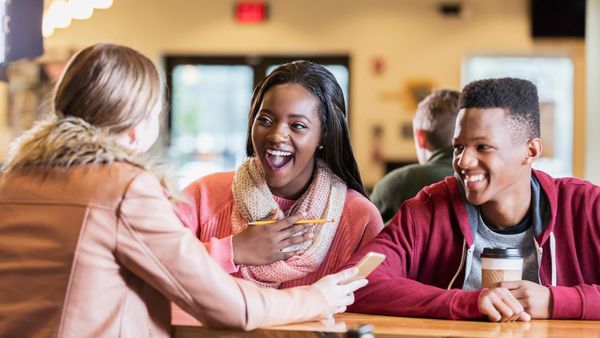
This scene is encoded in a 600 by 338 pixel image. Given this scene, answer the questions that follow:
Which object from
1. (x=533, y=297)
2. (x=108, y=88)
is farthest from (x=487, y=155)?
(x=108, y=88)

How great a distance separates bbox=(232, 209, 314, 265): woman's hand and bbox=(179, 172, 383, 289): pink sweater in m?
0.03

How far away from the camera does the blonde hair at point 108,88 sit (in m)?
1.77

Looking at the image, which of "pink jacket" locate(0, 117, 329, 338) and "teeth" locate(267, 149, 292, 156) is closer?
"pink jacket" locate(0, 117, 329, 338)

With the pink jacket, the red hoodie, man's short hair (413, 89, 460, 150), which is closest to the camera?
the pink jacket

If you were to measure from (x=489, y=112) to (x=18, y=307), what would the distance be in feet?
4.00

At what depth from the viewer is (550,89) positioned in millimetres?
9039

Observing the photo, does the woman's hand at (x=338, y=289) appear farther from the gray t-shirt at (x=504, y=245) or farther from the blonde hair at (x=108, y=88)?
the blonde hair at (x=108, y=88)

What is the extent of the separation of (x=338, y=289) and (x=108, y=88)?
0.66m

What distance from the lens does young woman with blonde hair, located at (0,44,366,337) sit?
1707 mm

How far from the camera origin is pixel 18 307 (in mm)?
1734

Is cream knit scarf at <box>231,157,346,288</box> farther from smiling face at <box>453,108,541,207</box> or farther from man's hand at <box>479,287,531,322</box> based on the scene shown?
man's hand at <box>479,287,531,322</box>

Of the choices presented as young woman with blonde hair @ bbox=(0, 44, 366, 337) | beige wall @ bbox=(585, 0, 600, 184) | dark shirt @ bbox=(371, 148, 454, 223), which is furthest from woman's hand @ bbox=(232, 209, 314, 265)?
beige wall @ bbox=(585, 0, 600, 184)

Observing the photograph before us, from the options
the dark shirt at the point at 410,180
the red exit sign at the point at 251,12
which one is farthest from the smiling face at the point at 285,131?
the red exit sign at the point at 251,12

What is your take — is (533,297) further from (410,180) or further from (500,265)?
(410,180)
